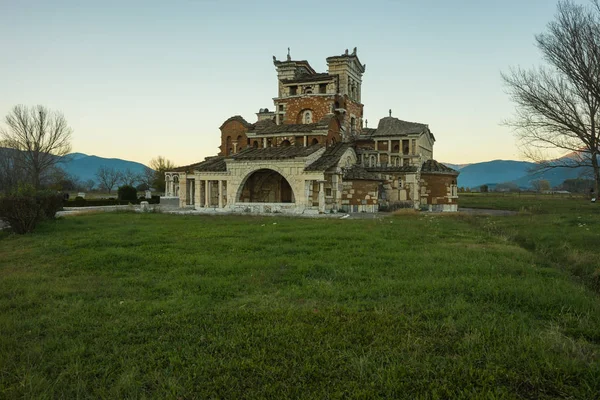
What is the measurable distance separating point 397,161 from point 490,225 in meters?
14.6

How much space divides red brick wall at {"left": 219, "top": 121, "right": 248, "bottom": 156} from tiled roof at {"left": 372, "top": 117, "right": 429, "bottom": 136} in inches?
477

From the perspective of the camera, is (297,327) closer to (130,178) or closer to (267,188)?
(267,188)

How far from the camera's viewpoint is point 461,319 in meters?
5.74

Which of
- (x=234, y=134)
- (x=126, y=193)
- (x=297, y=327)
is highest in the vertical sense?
(x=234, y=134)

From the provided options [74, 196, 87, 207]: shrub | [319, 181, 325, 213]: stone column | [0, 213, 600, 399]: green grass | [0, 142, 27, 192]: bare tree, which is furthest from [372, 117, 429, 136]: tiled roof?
[0, 142, 27, 192]: bare tree

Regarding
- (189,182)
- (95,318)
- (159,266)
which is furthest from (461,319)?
(189,182)

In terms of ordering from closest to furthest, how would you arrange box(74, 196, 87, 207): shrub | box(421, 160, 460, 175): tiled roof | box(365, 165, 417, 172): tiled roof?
box(365, 165, 417, 172): tiled roof, box(421, 160, 460, 175): tiled roof, box(74, 196, 87, 207): shrub

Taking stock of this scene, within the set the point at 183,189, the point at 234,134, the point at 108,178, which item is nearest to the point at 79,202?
the point at 183,189

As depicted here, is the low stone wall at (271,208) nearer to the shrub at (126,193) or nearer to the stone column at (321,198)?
the stone column at (321,198)

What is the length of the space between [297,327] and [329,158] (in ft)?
75.2

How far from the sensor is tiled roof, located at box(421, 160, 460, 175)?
30.9 metres

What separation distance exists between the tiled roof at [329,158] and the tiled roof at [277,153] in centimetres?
83

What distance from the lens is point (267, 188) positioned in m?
32.6

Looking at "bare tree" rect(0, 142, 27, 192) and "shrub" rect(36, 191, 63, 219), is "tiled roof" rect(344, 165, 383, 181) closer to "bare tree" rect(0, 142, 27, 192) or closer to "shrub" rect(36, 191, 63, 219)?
"shrub" rect(36, 191, 63, 219)
